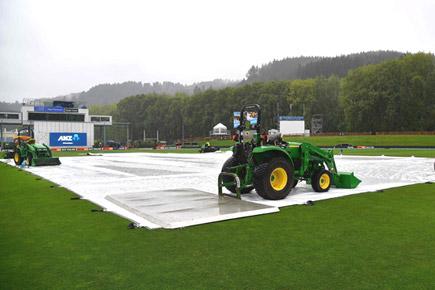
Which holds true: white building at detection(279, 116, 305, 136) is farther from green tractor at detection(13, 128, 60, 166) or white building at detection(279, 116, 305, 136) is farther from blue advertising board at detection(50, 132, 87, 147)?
green tractor at detection(13, 128, 60, 166)

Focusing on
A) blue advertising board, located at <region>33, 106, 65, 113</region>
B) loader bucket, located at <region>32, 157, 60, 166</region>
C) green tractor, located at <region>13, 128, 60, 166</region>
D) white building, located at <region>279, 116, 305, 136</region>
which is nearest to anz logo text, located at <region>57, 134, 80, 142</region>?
blue advertising board, located at <region>33, 106, 65, 113</region>

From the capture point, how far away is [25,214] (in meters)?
7.56

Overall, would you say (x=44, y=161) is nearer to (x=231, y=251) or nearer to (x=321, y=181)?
(x=321, y=181)

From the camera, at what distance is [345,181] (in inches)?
422

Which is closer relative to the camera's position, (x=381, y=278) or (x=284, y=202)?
(x=381, y=278)

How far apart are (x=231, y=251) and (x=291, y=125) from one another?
71013mm

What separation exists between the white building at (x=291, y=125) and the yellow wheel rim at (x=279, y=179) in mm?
65526

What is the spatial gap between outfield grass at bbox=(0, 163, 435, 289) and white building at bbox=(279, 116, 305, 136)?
66.9 metres

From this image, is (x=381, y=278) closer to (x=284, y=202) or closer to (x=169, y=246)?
(x=169, y=246)

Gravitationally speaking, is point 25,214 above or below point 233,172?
below

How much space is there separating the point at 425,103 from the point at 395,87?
20.5ft

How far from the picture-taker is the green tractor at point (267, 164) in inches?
345

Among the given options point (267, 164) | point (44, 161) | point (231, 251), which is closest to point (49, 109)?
point (44, 161)

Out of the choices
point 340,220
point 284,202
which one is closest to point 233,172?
point 284,202
